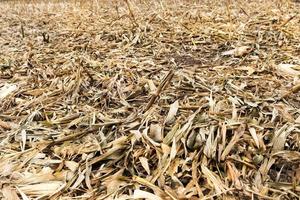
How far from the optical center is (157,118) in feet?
5.71

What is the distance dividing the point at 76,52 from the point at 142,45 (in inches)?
19.2

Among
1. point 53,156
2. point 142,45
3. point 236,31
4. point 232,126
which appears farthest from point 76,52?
point 232,126

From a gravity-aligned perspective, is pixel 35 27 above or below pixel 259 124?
below

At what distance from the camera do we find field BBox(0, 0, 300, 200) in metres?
1.42

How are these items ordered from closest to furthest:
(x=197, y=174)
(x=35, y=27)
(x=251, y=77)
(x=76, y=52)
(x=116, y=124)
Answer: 1. (x=197, y=174)
2. (x=116, y=124)
3. (x=251, y=77)
4. (x=76, y=52)
5. (x=35, y=27)

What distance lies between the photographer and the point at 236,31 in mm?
Answer: 3105

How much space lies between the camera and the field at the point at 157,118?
1.42 metres

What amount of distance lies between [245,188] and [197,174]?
0.61 ft

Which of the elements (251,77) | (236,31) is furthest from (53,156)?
(236,31)

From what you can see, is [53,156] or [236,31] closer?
[53,156]

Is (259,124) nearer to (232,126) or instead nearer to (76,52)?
(232,126)

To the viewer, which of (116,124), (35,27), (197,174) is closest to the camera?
(197,174)

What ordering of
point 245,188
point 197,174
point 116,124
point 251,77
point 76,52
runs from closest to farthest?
1. point 245,188
2. point 197,174
3. point 116,124
4. point 251,77
5. point 76,52

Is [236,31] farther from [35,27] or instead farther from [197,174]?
[35,27]
